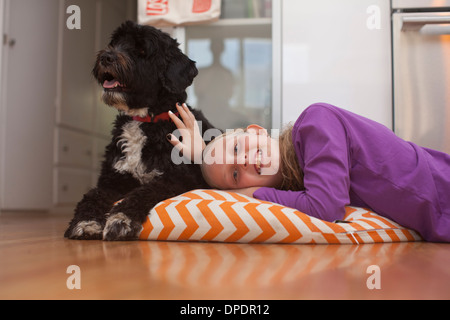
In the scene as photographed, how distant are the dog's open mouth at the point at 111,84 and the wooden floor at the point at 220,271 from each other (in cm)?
58

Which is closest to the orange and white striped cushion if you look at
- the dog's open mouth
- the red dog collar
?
the red dog collar

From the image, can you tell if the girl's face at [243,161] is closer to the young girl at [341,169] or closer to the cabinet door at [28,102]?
the young girl at [341,169]

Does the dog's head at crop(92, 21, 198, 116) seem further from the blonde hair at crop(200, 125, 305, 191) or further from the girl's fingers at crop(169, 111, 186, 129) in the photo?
the blonde hair at crop(200, 125, 305, 191)

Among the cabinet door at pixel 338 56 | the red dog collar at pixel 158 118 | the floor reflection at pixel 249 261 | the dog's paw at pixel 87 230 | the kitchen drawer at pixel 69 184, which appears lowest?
the floor reflection at pixel 249 261

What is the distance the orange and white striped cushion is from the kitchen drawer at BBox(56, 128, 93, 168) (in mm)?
2678

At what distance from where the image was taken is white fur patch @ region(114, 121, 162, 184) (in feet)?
4.70

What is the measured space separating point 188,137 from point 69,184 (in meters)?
2.66

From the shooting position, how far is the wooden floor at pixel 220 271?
58cm

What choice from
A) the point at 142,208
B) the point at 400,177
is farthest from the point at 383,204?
the point at 142,208

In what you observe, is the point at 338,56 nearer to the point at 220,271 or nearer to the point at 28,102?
the point at 220,271

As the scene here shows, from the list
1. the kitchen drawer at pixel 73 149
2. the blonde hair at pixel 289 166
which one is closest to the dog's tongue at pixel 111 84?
the blonde hair at pixel 289 166

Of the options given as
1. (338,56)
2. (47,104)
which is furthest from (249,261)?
(47,104)

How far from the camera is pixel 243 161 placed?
1.33 metres
